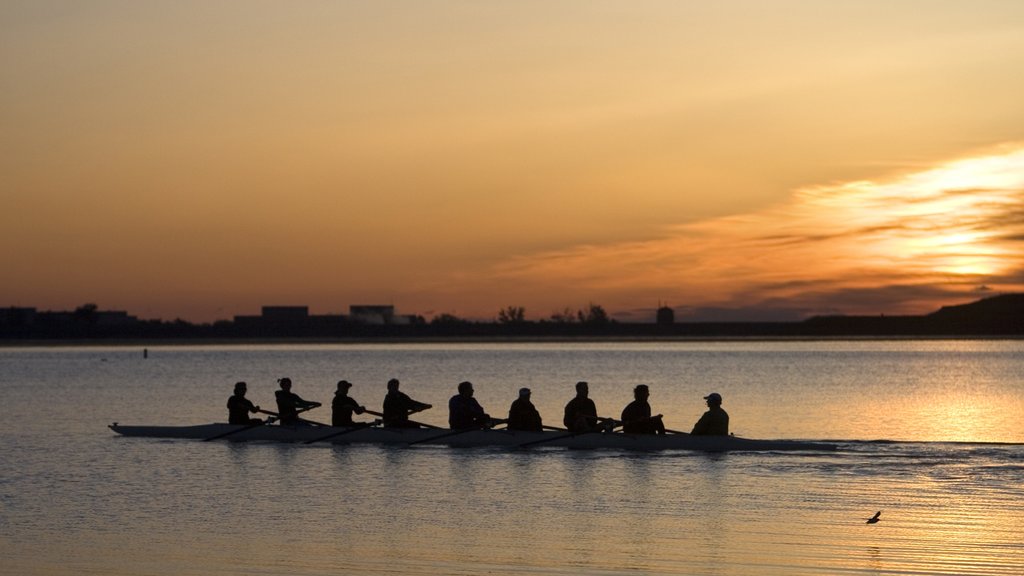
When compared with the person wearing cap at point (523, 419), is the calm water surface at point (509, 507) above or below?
below

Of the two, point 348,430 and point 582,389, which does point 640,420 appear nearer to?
point 582,389

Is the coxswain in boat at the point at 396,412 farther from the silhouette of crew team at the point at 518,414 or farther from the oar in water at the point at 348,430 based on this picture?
the oar in water at the point at 348,430

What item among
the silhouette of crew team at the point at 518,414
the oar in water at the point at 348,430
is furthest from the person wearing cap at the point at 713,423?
the oar in water at the point at 348,430

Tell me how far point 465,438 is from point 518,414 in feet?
4.61

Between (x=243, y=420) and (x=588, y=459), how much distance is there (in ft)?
31.2

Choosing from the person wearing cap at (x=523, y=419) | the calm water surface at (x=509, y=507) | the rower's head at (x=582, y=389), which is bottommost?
the calm water surface at (x=509, y=507)

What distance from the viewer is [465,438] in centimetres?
3091

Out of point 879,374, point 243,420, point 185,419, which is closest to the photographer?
point 243,420

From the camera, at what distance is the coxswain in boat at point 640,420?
95.2 ft

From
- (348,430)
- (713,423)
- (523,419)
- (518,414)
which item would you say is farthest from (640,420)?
(348,430)

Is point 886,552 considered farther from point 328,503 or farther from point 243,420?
point 243,420

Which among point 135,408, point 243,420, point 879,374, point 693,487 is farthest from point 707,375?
point 693,487

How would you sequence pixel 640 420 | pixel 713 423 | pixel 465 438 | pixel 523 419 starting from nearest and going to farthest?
1. pixel 713 423
2. pixel 640 420
3. pixel 523 419
4. pixel 465 438

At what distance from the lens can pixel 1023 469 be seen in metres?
25.5
